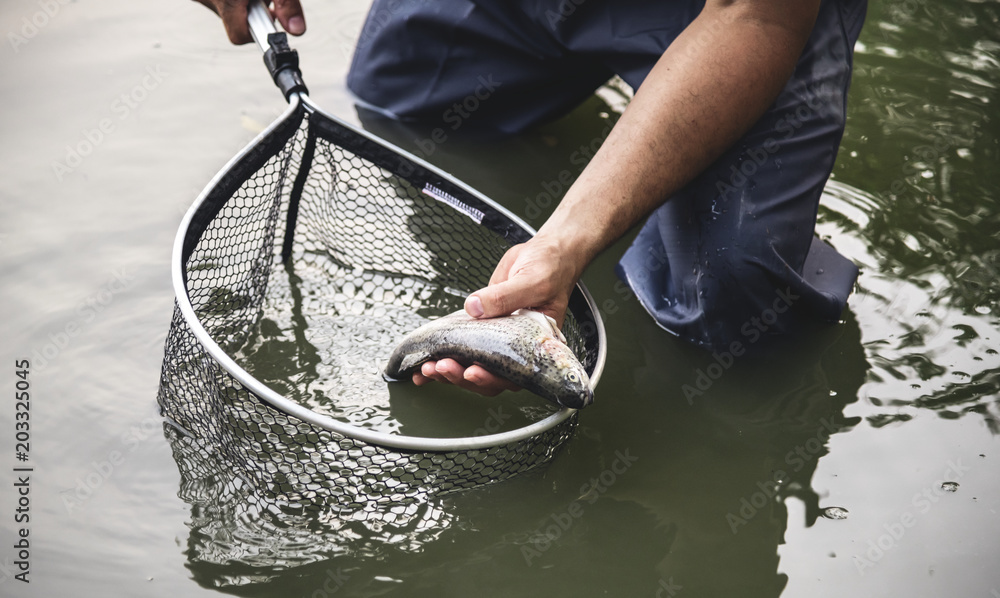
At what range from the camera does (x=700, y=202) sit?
2688 mm

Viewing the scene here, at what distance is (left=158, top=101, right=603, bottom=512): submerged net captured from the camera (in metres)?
2.10

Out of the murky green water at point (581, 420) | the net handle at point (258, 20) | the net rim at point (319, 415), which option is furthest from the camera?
the net handle at point (258, 20)

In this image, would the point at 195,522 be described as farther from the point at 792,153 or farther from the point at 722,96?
the point at 792,153

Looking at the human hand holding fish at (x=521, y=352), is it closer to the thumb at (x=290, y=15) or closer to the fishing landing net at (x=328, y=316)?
the fishing landing net at (x=328, y=316)

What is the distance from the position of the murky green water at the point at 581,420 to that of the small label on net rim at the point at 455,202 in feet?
2.00

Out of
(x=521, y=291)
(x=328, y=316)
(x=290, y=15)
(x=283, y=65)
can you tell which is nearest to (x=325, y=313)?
(x=328, y=316)

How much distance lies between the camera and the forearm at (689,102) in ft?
7.75

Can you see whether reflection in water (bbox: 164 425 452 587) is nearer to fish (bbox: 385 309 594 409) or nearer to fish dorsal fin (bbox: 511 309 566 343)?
fish (bbox: 385 309 594 409)

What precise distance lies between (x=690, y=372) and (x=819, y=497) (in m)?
0.57

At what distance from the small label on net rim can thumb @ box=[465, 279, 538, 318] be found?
58 cm

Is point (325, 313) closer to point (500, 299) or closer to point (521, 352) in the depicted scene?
point (500, 299)

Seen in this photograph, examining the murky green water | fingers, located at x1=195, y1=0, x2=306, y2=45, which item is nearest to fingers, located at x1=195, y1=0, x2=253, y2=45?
fingers, located at x1=195, y1=0, x2=306, y2=45

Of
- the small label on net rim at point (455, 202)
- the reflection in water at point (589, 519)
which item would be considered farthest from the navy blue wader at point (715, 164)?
the small label on net rim at point (455, 202)

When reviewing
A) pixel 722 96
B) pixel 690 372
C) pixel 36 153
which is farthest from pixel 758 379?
pixel 36 153
